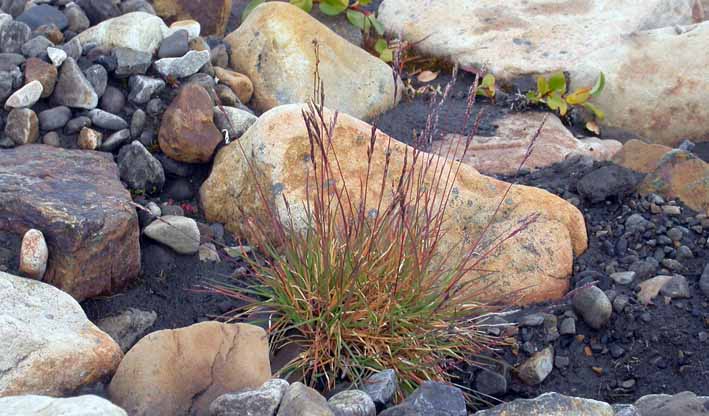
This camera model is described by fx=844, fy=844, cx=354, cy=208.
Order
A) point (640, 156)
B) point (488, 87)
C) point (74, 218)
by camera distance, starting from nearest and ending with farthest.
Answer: point (74, 218) → point (640, 156) → point (488, 87)

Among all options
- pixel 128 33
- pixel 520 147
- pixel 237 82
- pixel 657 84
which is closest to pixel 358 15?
pixel 237 82

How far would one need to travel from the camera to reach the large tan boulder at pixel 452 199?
3.91m

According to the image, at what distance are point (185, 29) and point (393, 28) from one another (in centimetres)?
207

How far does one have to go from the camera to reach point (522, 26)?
21.1 feet

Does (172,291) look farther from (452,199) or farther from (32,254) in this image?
(452,199)

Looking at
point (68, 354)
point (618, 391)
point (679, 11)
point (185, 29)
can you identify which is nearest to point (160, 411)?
point (68, 354)

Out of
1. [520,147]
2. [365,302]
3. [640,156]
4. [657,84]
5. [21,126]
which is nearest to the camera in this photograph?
Result: [365,302]

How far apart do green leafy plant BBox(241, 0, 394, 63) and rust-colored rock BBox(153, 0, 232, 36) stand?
37 cm

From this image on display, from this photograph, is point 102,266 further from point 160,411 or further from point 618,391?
point 618,391

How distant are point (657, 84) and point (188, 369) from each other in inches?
154

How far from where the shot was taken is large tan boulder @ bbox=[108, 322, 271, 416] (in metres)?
2.81

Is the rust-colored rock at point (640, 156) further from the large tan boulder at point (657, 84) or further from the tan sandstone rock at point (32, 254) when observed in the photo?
the tan sandstone rock at point (32, 254)

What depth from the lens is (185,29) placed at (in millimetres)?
4902

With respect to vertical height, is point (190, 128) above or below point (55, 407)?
below
